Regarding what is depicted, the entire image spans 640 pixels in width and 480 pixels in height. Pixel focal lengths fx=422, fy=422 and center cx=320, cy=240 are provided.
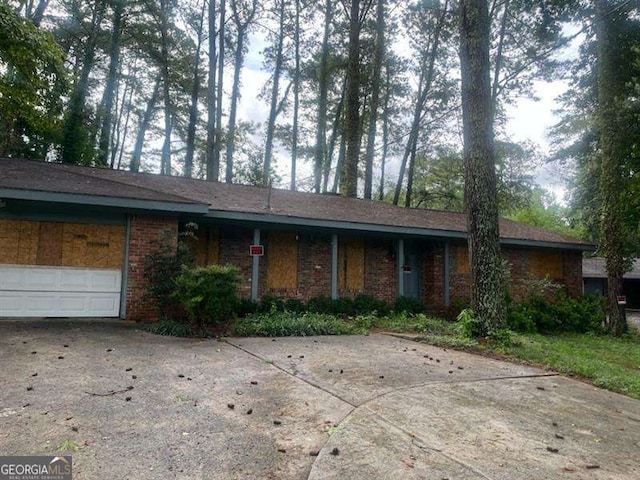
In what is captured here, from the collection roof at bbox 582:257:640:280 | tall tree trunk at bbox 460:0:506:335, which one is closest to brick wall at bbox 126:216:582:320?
tall tree trunk at bbox 460:0:506:335

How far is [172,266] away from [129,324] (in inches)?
52.5

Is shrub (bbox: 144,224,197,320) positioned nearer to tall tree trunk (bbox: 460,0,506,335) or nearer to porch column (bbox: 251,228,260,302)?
porch column (bbox: 251,228,260,302)

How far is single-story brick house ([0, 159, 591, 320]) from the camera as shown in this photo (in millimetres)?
8016

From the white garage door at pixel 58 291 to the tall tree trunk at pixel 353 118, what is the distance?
35.5ft

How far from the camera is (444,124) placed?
2320 cm

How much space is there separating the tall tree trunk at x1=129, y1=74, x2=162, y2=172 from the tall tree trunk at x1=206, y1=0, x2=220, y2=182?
3958 mm

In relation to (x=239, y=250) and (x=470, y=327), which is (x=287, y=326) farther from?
(x=470, y=327)

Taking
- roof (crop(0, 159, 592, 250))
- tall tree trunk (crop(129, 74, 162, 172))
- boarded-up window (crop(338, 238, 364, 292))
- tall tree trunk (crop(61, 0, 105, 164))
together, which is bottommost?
boarded-up window (crop(338, 238, 364, 292))

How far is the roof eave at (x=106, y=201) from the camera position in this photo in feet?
24.6

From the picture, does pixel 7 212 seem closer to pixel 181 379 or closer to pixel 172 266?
pixel 172 266

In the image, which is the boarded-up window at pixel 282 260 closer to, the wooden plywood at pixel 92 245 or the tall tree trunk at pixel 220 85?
the wooden plywood at pixel 92 245

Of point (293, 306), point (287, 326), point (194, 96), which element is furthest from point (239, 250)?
point (194, 96)

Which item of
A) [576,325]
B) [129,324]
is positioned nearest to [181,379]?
[129,324]

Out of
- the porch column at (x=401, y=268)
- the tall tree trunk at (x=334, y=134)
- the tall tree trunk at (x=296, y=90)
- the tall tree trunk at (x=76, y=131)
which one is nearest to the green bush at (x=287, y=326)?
the porch column at (x=401, y=268)
